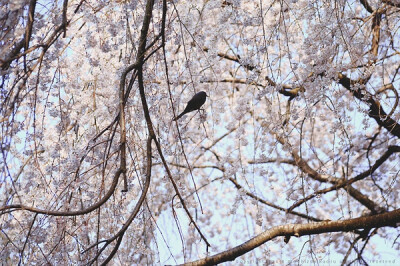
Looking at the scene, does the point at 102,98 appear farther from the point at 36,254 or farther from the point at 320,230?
the point at 320,230

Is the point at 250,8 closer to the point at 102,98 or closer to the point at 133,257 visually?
the point at 102,98

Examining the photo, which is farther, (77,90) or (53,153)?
(77,90)

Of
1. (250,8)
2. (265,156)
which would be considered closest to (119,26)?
(265,156)

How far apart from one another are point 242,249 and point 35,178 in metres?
1.69

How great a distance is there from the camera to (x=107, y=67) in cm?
345

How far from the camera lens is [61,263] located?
265 centimetres

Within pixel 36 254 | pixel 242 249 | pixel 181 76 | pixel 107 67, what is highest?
pixel 107 67

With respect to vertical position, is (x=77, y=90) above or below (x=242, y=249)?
above

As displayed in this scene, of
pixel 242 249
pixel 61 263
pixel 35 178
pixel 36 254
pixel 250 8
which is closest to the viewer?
pixel 242 249

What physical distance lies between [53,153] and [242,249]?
1.34 m

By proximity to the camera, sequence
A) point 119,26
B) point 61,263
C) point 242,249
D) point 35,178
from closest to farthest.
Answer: point 242,249 → point 61,263 → point 119,26 → point 35,178

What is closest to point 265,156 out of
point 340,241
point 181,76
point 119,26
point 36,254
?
point 181,76

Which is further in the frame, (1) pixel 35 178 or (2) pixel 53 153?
(1) pixel 35 178

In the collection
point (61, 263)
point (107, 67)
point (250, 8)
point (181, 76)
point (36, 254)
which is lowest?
point (61, 263)
